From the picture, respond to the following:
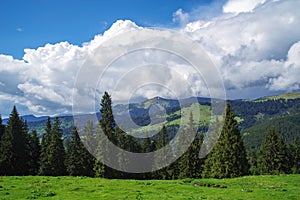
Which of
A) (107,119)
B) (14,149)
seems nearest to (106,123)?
(107,119)

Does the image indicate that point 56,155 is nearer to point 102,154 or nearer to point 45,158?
point 45,158

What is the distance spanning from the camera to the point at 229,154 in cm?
6231

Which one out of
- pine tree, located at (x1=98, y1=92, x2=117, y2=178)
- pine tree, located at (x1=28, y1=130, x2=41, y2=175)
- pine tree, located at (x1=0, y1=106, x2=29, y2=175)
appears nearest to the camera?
pine tree, located at (x1=0, y1=106, x2=29, y2=175)

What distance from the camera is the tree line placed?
63.0 m

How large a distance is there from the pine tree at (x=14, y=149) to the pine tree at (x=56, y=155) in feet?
18.2

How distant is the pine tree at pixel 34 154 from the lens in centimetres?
6922

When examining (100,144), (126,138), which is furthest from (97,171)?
(126,138)

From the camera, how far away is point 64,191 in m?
29.2

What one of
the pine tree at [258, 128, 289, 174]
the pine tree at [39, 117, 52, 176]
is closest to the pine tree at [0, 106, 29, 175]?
the pine tree at [39, 117, 52, 176]

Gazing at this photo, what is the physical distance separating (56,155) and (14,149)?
8.35 metres

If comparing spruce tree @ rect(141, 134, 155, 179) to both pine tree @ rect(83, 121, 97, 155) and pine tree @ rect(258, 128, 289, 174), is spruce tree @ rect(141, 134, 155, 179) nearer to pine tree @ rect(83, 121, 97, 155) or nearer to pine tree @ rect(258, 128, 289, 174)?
pine tree @ rect(83, 121, 97, 155)

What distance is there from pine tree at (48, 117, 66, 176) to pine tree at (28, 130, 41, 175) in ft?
11.4

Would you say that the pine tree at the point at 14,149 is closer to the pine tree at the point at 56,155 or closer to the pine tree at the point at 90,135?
the pine tree at the point at 56,155

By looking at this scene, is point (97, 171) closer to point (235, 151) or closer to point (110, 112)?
point (110, 112)
